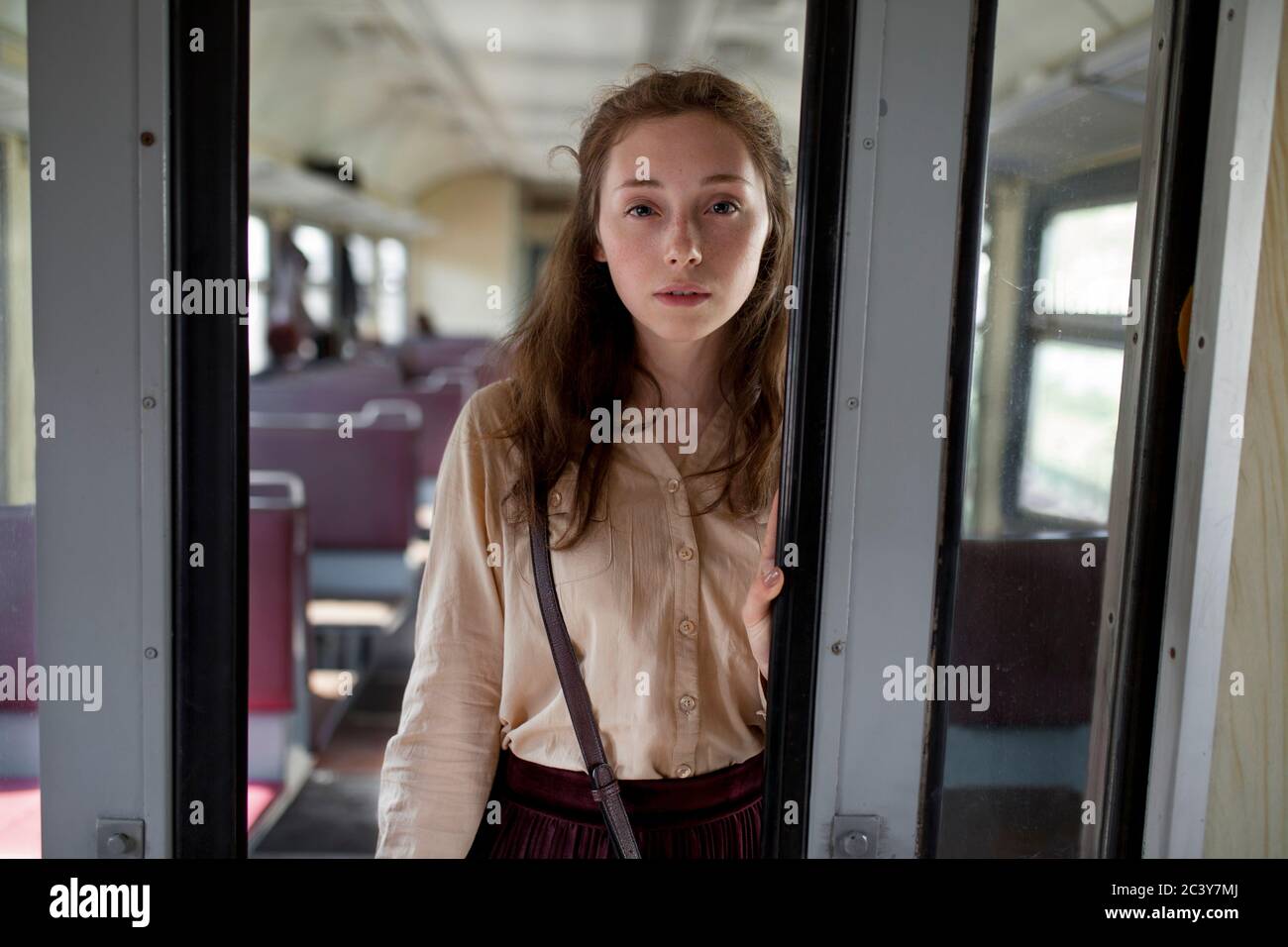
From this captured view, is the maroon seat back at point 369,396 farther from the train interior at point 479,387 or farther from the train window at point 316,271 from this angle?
the train window at point 316,271

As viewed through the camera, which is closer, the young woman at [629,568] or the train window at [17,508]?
the train window at [17,508]

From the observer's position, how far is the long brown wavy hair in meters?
1.43

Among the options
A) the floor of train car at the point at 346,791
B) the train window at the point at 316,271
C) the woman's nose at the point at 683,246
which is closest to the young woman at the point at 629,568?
the woman's nose at the point at 683,246

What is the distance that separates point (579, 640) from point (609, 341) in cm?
49

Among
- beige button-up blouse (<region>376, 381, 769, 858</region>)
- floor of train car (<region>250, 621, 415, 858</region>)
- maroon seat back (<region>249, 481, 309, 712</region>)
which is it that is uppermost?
beige button-up blouse (<region>376, 381, 769, 858</region>)

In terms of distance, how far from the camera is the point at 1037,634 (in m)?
1.42

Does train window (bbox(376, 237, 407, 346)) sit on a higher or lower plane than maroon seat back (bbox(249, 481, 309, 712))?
higher

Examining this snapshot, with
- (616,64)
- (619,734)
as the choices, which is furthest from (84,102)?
(616,64)

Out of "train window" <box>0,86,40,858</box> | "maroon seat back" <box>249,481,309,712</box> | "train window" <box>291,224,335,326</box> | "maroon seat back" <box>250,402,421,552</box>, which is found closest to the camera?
"train window" <box>0,86,40,858</box>

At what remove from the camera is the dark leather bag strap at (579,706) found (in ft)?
4.60

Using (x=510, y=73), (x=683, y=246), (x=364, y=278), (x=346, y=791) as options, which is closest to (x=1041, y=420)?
(x=683, y=246)

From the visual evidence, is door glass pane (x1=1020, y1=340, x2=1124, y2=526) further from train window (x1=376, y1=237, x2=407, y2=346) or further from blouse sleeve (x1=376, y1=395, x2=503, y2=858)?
train window (x1=376, y1=237, x2=407, y2=346)

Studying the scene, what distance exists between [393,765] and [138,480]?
544 mm

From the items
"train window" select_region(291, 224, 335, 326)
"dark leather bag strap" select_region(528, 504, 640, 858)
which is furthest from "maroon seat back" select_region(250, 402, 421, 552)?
"train window" select_region(291, 224, 335, 326)
